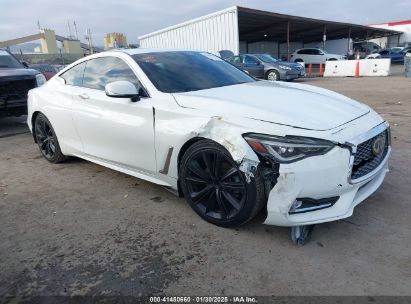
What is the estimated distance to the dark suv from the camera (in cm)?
711

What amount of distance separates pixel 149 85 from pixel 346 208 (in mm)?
2025

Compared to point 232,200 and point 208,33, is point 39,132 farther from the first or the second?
point 208,33

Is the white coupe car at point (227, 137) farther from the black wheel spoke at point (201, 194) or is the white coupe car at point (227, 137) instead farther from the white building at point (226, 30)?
the white building at point (226, 30)

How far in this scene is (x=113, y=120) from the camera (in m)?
3.66

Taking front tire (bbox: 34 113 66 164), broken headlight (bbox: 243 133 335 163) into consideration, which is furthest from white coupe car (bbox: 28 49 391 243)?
front tire (bbox: 34 113 66 164)

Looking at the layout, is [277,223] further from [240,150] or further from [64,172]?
[64,172]

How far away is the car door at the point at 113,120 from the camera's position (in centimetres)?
338

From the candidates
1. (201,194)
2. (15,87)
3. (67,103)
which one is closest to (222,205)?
(201,194)

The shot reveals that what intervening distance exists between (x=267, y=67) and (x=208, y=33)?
750 centimetres

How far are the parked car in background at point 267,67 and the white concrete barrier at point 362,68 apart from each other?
186 inches

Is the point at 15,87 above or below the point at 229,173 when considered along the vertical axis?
above

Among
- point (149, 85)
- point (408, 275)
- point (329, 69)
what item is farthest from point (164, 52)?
point (329, 69)

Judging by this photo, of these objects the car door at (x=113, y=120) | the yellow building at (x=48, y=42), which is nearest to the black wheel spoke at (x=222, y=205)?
the car door at (x=113, y=120)

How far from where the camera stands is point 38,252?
2842 mm
